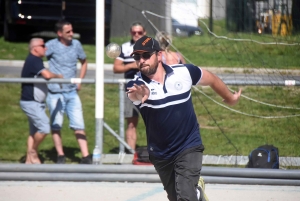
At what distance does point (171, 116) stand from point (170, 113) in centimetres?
3

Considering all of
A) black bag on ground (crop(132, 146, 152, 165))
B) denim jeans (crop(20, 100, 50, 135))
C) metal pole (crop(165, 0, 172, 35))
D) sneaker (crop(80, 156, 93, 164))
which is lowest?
sneaker (crop(80, 156, 93, 164))

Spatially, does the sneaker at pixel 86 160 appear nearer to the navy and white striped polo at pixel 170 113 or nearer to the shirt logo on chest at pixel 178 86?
the navy and white striped polo at pixel 170 113

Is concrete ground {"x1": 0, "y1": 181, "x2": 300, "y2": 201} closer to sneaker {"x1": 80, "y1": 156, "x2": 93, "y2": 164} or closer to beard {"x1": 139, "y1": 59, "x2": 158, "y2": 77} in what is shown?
sneaker {"x1": 80, "y1": 156, "x2": 93, "y2": 164}

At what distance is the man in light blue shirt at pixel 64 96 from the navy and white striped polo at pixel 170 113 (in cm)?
336

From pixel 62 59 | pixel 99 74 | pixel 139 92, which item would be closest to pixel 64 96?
pixel 62 59

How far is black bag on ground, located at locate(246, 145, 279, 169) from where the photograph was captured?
300 inches

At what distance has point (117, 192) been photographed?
7.11m

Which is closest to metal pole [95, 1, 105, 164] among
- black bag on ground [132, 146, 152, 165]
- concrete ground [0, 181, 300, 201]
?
black bag on ground [132, 146, 152, 165]

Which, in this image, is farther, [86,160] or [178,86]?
[86,160]

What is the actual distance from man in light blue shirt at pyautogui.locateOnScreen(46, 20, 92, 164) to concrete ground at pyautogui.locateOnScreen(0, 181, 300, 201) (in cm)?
112

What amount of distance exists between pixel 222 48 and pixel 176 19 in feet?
2.51

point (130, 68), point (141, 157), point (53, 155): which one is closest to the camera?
point (141, 157)

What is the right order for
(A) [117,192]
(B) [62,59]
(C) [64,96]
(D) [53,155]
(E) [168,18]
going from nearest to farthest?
(A) [117,192]
(E) [168,18]
(C) [64,96]
(B) [62,59]
(D) [53,155]

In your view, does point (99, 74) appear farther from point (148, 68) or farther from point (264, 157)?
point (148, 68)
